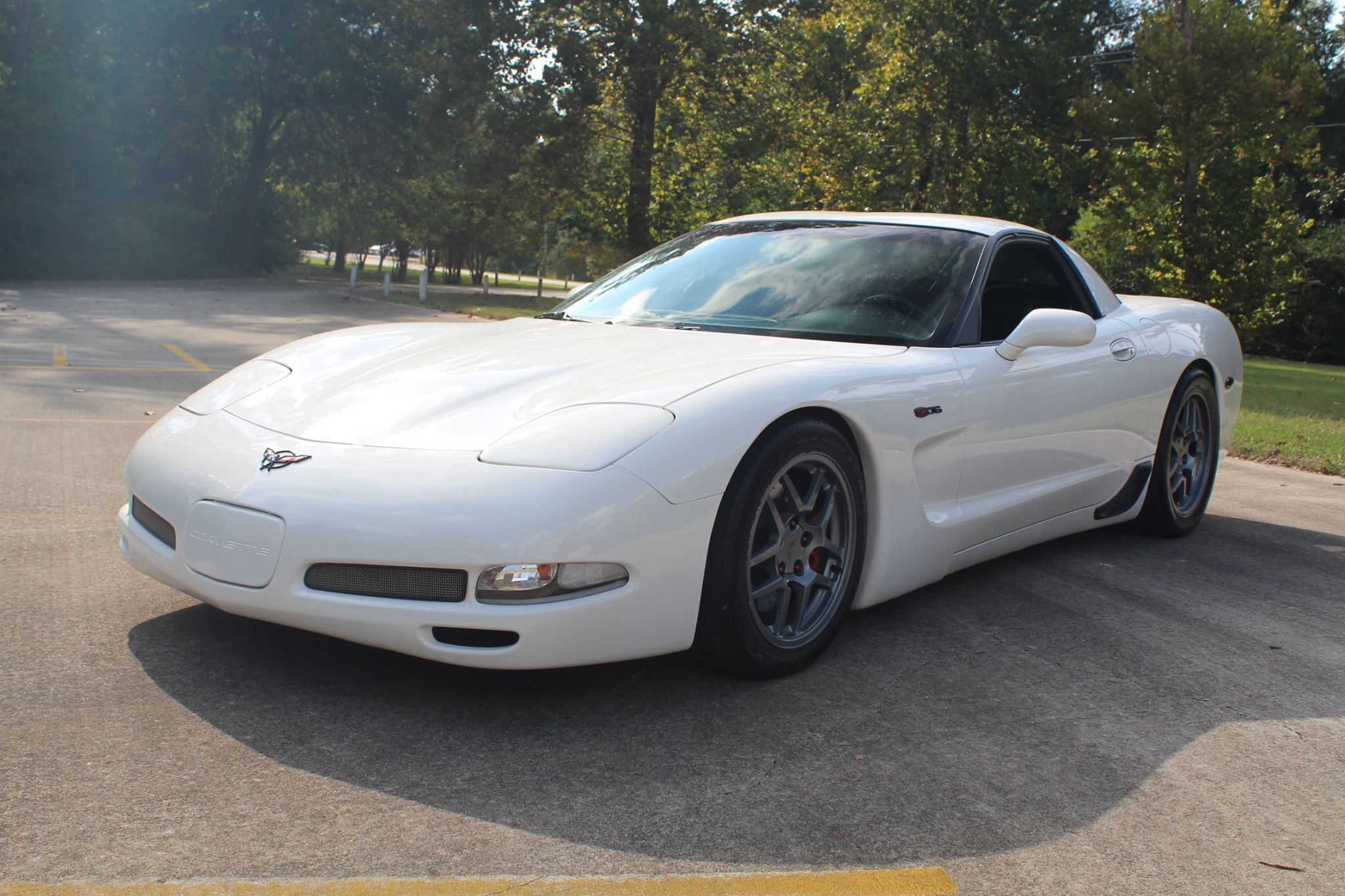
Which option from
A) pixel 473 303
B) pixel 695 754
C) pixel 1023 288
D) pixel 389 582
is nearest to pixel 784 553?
pixel 695 754

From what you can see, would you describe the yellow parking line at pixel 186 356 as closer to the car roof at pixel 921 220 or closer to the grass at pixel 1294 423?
the car roof at pixel 921 220

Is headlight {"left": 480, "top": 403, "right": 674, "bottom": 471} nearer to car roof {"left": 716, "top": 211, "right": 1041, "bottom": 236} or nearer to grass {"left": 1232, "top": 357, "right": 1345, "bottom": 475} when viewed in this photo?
car roof {"left": 716, "top": 211, "right": 1041, "bottom": 236}

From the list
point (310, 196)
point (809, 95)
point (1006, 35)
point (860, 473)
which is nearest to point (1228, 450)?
point (860, 473)

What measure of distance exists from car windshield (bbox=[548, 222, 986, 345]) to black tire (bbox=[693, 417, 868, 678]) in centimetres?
70

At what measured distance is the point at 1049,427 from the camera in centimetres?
446

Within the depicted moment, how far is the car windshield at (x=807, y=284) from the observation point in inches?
163

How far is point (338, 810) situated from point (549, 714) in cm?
70

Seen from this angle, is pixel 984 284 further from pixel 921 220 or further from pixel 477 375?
pixel 477 375

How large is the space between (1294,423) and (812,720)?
9.26 m

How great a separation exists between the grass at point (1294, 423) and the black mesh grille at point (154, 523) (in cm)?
768

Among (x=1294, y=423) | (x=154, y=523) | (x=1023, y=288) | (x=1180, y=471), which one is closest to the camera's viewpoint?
(x=154, y=523)

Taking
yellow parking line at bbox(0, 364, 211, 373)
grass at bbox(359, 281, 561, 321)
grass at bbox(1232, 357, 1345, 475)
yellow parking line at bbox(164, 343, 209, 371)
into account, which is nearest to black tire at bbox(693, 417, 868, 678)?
grass at bbox(1232, 357, 1345, 475)

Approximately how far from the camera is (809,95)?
100 ft

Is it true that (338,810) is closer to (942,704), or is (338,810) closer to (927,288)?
(942,704)
